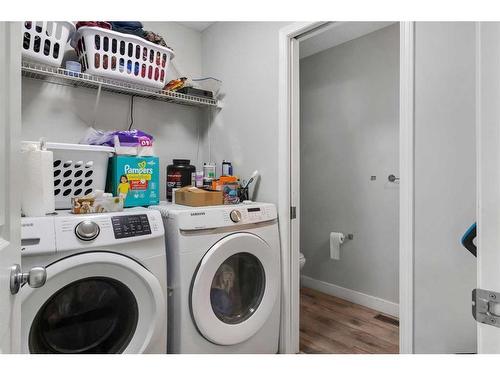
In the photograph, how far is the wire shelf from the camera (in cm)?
143

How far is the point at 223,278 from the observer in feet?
5.03

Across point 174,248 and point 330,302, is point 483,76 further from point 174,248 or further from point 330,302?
A: point 330,302

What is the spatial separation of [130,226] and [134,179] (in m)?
0.38

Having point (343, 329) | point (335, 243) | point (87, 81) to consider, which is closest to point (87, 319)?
point (87, 81)

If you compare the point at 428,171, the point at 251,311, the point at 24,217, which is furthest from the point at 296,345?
the point at 24,217

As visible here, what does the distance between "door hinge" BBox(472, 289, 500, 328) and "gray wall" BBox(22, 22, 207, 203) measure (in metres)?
1.83

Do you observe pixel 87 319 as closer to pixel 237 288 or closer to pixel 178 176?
pixel 237 288

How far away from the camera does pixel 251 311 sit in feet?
5.18

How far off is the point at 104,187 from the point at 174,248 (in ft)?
1.68

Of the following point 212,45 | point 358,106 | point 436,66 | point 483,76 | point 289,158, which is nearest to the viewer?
point 483,76

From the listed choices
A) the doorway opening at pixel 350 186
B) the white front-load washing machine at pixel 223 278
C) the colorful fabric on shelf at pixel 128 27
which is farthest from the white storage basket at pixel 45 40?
the doorway opening at pixel 350 186

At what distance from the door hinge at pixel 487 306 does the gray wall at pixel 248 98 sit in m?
1.24

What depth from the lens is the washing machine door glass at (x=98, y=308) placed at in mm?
1066

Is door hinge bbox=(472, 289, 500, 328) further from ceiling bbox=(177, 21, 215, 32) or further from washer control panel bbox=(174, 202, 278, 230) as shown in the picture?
ceiling bbox=(177, 21, 215, 32)
